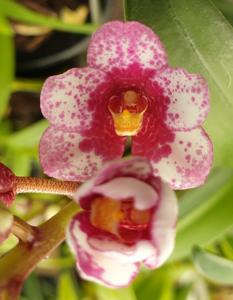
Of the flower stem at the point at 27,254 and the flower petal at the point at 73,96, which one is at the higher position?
the flower petal at the point at 73,96

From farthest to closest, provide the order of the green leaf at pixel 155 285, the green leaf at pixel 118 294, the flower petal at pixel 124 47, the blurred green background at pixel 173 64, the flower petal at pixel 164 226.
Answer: the green leaf at pixel 155 285 → the green leaf at pixel 118 294 → the blurred green background at pixel 173 64 → the flower petal at pixel 124 47 → the flower petal at pixel 164 226

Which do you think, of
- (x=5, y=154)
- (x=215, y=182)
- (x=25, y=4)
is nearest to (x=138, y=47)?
(x=215, y=182)

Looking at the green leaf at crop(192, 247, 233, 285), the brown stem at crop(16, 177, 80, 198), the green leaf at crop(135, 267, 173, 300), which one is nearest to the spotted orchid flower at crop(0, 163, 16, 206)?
the brown stem at crop(16, 177, 80, 198)

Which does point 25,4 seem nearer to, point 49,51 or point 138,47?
point 49,51

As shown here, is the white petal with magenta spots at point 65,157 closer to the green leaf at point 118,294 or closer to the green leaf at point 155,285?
the green leaf at point 118,294

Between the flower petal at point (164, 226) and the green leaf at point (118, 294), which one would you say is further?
the green leaf at point (118, 294)

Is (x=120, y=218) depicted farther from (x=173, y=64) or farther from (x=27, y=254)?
(x=173, y=64)

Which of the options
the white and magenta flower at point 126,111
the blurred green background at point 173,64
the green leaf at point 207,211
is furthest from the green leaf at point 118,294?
the white and magenta flower at point 126,111
